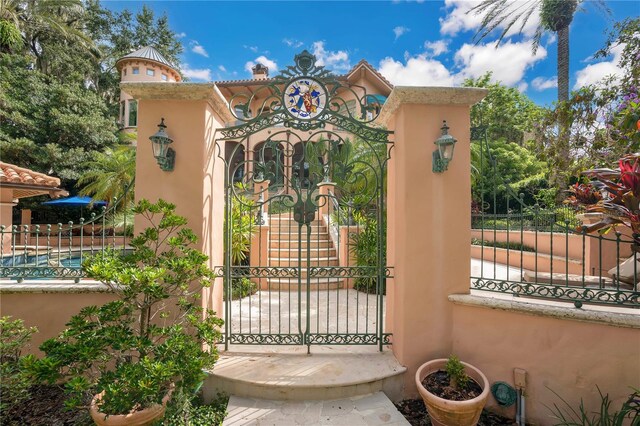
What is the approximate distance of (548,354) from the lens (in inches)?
118

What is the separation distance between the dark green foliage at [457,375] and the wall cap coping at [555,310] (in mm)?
699

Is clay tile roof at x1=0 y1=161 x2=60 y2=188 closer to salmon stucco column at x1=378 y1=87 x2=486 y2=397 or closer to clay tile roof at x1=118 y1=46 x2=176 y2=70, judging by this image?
salmon stucco column at x1=378 y1=87 x2=486 y2=397

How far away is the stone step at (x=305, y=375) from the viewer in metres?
3.10

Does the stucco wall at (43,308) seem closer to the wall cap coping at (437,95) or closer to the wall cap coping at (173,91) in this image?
the wall cap coping at (173,91)

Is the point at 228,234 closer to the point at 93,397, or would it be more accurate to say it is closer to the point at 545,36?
the point at 93,397

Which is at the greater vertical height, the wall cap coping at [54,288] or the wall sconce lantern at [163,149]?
the wall sconce lantern at [163,149]

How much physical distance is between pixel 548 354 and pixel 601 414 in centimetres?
57

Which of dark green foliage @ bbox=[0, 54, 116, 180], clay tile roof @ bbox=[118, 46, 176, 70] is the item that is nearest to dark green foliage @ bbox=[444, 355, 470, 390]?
dark green foliage @ bbox=[0, 54, 116, 180]

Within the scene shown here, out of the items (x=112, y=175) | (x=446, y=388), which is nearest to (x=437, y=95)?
(x=446, y=388)

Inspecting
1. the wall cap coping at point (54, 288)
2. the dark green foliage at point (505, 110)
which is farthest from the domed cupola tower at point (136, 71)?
the dark green foliage at point (505, 110)

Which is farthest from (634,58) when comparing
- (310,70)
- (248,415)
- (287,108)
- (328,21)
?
(248,415)

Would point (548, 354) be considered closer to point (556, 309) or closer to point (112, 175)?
point (556, 309)

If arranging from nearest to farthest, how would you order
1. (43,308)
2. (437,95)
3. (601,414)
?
1. (601,414)
2. (437,95)
3. (43,308)

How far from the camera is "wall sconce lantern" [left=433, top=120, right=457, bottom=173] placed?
314cm
